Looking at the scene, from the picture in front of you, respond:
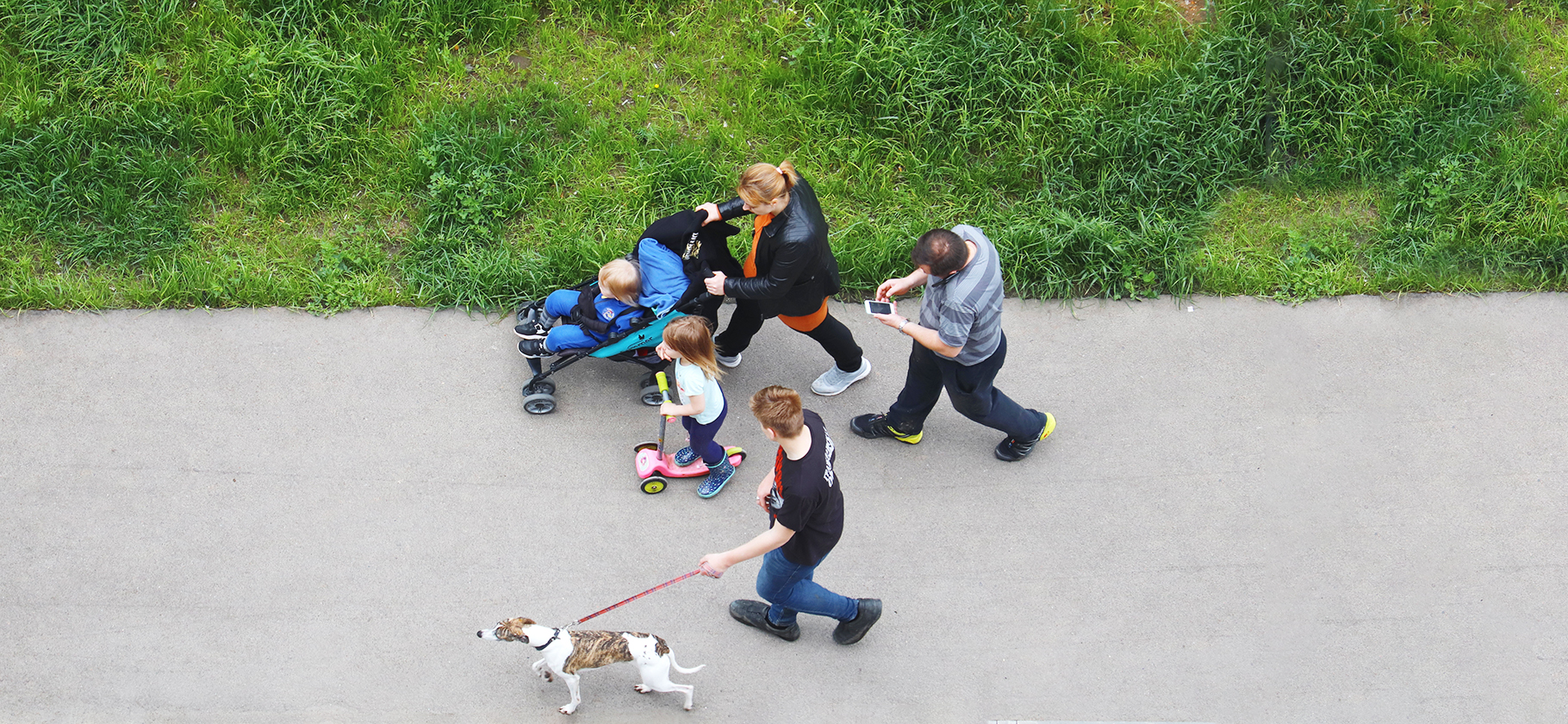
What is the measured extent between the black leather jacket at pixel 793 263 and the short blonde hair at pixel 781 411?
112 centimetres

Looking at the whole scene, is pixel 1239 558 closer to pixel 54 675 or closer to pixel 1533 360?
pixel 1533 360

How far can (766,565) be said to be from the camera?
424 cm

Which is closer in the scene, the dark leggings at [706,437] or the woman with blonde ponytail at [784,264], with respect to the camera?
the woman with blonde ponytail at [784,264]

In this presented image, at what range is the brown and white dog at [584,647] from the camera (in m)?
4.05

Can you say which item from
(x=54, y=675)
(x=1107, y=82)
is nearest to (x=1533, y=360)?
(x=1107, y=82)

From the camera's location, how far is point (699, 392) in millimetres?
4559

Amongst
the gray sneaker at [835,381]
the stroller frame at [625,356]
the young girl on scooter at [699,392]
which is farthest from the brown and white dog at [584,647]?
the gray sneaker at [835,381]

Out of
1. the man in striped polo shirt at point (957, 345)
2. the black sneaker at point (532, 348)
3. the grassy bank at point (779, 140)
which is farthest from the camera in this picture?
the grassy bank at point (779, 140)

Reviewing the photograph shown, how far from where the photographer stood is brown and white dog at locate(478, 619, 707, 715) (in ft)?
13.3

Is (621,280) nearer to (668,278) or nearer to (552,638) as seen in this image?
(668,278)

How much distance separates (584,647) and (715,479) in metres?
1.28

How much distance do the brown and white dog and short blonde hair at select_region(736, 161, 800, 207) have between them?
6.47 ft

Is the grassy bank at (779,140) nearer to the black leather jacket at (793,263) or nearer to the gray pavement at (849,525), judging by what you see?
the gray pavement at (849,525)

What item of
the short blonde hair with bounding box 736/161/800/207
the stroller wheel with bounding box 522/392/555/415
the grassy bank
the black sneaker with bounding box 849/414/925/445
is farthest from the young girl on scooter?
the grassy bank
